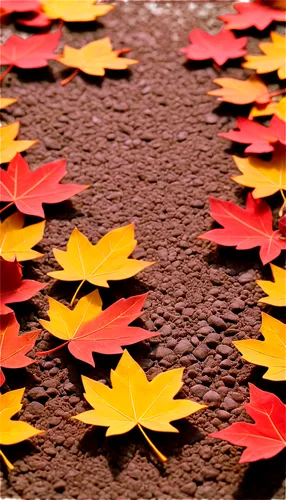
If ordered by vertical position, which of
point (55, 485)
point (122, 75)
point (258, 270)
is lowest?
point (55, 485)

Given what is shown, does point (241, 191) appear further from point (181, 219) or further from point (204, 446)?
point (204, 446)

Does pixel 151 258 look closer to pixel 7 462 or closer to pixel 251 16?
pixel 7 462

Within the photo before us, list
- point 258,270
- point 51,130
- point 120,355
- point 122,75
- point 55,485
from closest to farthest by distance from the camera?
point 55,485 → point 120,355 → point 258,270 → point 51,130 → point 122,75

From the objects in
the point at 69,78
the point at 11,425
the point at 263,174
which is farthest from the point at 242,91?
the point at 11,425

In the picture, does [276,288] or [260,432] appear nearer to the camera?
[260,432]

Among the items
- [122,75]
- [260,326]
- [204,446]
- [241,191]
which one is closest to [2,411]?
[204,446]

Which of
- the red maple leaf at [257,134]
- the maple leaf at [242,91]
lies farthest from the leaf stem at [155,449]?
the maple leaf at [242,91]
